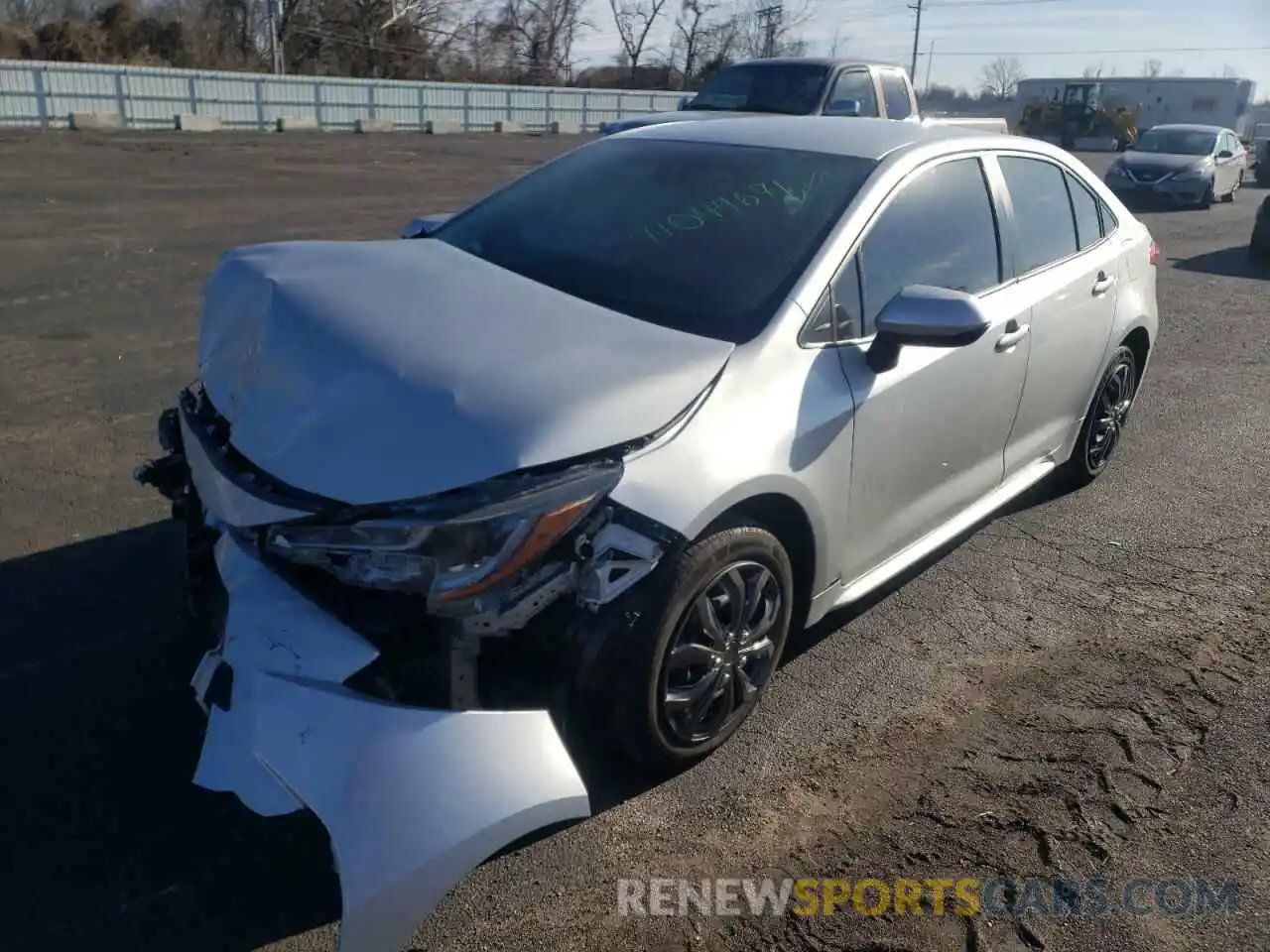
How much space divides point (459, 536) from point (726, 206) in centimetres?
179

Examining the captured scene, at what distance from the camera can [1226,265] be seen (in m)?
13.5

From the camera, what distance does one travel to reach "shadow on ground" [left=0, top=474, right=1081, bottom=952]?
2.51 meters

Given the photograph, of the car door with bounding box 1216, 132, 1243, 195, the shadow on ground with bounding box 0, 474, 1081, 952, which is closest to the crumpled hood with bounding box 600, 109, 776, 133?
the shadow on ground with bounding box 0, 474, 1081, 952

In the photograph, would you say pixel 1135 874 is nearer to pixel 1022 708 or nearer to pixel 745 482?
pixel 1022 708

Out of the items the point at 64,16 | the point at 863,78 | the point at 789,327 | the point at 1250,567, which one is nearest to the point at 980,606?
the point at 1250,567

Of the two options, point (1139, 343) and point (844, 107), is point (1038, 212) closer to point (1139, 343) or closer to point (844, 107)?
point (1139, 343)

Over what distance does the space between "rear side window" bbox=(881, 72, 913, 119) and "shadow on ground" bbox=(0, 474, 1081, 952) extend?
32.9 ft

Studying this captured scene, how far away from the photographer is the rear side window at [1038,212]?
14.2 ft

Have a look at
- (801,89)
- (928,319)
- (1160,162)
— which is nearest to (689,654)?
(928,319)

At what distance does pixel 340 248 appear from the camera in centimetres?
378

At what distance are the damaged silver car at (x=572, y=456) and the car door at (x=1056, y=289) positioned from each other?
0.04 meters

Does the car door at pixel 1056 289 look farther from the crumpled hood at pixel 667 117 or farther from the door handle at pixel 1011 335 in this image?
the crumpled hood at pixel 667 117

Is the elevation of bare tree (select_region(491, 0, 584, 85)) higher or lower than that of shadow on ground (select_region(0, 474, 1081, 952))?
higher

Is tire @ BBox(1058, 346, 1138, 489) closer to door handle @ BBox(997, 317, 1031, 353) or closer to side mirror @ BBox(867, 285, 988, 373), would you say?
door handle @ BBox(997, 317, 1031, 353)
